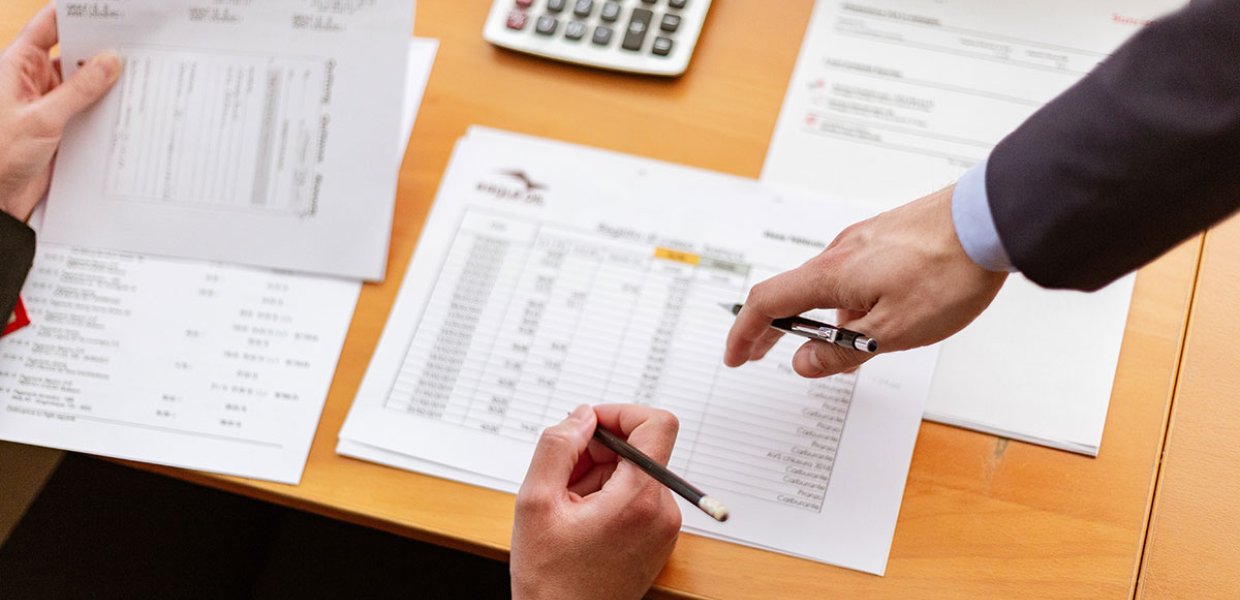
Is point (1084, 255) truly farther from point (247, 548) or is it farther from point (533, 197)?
point (247, 548)

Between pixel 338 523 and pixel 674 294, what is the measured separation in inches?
16.8

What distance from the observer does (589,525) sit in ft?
2.05

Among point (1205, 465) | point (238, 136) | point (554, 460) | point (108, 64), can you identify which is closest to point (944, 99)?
point (1205, 465)

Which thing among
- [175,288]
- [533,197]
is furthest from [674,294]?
[175,288]

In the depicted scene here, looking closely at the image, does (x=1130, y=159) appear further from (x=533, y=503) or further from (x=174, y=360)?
(x=174, y=360)

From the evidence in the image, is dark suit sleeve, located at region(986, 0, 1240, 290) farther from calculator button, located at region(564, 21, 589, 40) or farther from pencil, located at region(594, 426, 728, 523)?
calculator button, located at region(564, 21, 589, 40)

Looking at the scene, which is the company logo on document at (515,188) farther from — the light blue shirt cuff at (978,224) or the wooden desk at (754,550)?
the light blue shirt cuff at (978,224)

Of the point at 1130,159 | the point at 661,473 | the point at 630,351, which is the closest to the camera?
the point at 1130,159

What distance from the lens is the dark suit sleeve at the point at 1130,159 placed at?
0.49m

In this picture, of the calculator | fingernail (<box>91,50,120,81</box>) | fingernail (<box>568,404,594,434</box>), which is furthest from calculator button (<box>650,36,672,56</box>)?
fingernail (<box>91,50,120,81</box>)

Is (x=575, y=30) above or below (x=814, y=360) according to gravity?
above

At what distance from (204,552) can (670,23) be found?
2.17ft

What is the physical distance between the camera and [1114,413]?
0.69 m

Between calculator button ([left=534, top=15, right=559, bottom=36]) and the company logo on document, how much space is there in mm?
135
